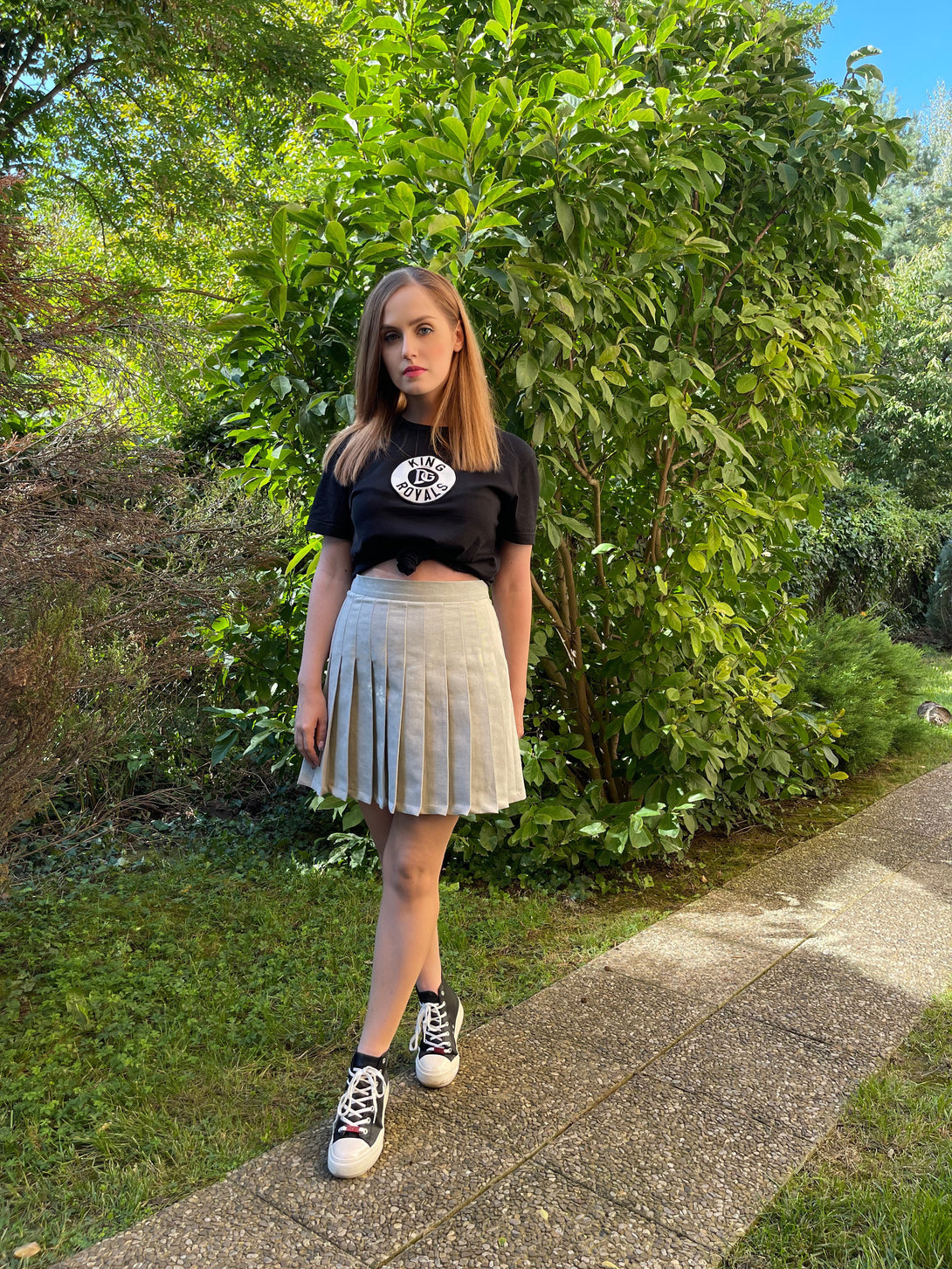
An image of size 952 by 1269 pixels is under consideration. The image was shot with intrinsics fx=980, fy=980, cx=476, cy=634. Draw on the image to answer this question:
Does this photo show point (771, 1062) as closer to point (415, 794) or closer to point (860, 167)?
point (415, 794)

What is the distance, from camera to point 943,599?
11445 mm

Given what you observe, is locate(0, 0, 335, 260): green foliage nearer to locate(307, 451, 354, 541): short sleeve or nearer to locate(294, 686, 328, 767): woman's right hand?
locate(307, 451, 354, 541): short sleeve

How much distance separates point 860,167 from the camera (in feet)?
11.9

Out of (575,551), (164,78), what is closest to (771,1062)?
(575,551)

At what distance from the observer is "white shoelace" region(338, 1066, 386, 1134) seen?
2076 millimetres

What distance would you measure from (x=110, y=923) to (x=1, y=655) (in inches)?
44.4

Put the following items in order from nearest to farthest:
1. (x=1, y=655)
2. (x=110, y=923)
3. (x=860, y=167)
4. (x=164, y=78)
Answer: (x=1, y=655)
(x=110, y=923)
(x=860, y=167)
(x=164, y=78)

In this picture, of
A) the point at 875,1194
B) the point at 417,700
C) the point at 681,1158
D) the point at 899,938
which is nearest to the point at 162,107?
the point at 417,700

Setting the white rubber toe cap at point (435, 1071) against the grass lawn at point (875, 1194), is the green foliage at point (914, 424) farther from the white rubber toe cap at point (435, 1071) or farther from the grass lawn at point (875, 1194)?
the white rubber toe cap at point (435, 1071)

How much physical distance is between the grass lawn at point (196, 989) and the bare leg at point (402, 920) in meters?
0.34

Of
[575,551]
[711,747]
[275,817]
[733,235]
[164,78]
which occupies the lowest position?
[275,817]

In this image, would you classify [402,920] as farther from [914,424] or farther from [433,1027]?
[914,424]

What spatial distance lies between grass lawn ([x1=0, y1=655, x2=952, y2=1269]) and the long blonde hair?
1.50 m

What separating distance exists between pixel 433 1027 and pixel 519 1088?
0.25 meters
